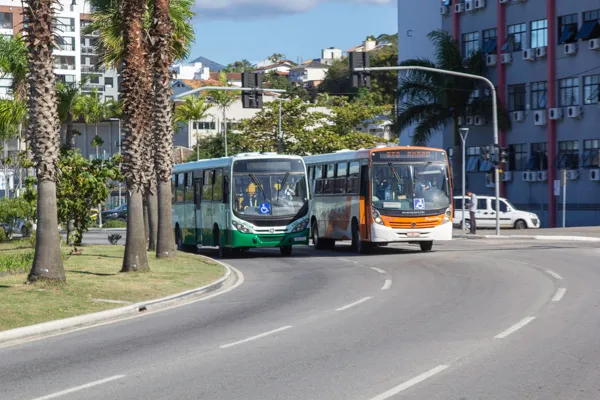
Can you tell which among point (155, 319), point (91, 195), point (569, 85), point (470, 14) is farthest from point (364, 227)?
point (470, 14)

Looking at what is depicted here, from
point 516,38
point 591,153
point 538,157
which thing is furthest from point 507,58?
point 591,153

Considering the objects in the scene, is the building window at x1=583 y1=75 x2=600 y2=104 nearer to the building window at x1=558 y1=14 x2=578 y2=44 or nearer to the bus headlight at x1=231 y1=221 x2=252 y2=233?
the building window at x1=558 y1=14 x2=578 y2=44

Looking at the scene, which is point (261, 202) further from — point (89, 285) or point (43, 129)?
point (43, 129)

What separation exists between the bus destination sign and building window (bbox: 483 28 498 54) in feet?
113

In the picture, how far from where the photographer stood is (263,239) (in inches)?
1398

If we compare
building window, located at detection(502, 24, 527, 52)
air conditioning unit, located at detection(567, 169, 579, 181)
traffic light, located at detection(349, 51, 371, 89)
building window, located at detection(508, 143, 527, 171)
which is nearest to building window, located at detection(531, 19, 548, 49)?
building window, located at detection(502, 24, 527, 52)

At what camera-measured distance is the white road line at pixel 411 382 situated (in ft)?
33.0

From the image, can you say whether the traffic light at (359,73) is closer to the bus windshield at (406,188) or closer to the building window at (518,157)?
the bus windshield at (406,188)

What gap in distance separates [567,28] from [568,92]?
11.9 feet

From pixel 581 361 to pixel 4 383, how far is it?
618 cm

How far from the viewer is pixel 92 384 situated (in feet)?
37.2

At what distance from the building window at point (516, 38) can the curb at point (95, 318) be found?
45.9 m

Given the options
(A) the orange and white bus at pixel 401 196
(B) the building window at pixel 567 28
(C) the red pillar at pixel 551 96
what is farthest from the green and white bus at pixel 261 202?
(B) the building window at pixel 567 28

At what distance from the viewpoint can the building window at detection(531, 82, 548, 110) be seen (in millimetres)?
65062
